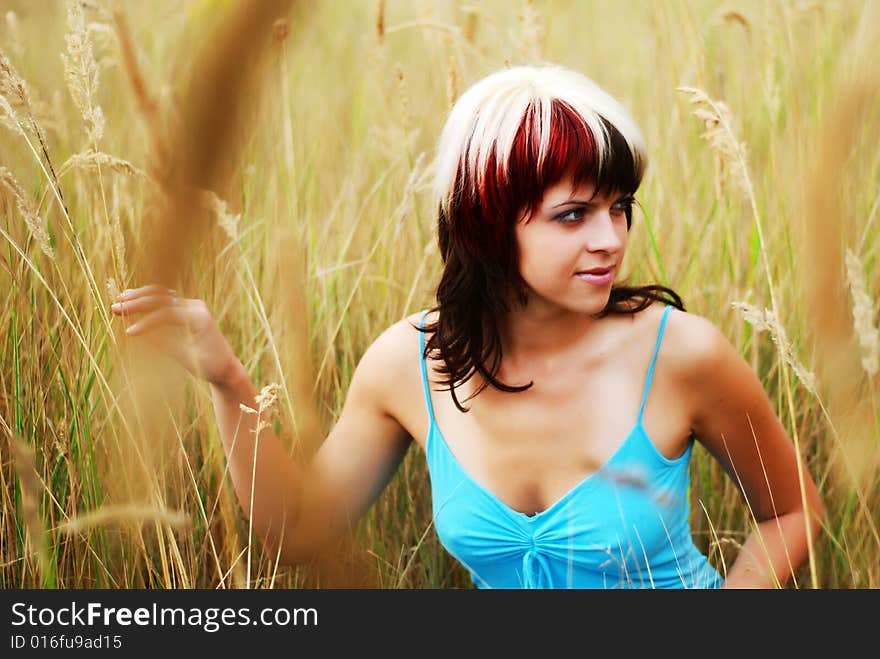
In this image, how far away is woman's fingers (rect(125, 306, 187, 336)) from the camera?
1.17m

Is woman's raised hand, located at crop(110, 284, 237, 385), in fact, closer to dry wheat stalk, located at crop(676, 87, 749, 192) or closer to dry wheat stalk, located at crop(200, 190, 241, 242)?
dry wheat stalk, located at crop(200, 190, 241, 242)

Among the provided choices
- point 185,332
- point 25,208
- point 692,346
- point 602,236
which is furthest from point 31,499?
point 692,346

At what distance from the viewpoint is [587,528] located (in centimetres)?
139

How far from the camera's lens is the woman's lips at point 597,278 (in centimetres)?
125

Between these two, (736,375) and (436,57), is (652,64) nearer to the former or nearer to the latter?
(436,57)

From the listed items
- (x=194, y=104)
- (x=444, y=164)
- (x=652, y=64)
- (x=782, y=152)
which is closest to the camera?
(x=194, y=104)

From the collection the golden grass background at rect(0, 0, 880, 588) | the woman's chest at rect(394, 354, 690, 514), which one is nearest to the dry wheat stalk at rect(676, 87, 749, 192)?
the golden grass background at rect(0, 0, 880, 588)

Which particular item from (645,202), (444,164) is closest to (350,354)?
(444,164)

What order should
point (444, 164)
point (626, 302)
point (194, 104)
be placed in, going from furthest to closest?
1. point (626, 302)
2. point (444, 164)
3. point (194, 104)

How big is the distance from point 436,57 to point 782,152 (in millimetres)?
909

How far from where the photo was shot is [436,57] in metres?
2.42

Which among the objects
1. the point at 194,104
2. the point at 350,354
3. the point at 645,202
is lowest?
the point at 194,104

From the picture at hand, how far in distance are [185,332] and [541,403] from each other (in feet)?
1.78

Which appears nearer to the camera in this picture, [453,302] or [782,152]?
[453,302]
